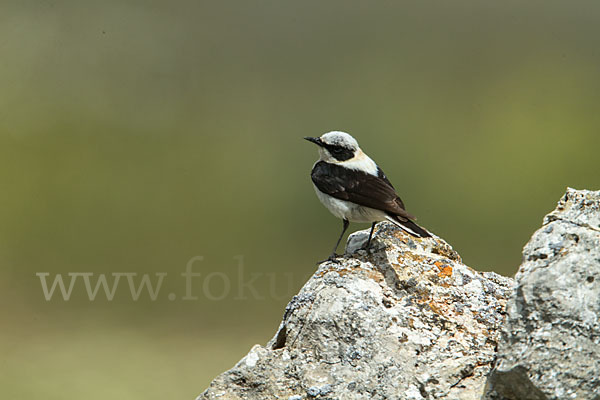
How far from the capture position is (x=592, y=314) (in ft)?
10.2

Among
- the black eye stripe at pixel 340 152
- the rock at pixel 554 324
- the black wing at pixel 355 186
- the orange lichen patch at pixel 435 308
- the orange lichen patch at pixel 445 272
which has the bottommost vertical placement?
the rock at pixel 554 324

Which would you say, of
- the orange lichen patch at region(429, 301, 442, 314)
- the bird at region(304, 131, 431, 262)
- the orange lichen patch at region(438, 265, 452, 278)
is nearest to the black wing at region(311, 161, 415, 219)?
the bird at region(304, 131, 431, 262)

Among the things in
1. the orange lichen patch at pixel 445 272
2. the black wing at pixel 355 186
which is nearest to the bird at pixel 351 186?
the black wing at pixel 355 186

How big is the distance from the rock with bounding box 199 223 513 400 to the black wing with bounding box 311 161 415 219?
1.19 meters

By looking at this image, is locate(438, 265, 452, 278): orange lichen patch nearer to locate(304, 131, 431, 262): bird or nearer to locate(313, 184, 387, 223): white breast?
locate(304, 131, 431, 262): bird

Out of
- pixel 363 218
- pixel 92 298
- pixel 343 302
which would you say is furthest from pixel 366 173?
pixel 92 298

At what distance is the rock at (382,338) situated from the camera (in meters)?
3.89

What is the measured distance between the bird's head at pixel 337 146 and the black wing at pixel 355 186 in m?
0.11

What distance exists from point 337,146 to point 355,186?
1.82ft

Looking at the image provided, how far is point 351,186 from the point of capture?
249 inches

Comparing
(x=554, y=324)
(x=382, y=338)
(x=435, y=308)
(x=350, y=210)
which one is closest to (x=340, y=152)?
(x=350, y=210)

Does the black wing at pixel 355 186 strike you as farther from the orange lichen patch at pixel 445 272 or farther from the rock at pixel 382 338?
the rock at pixel 382 338

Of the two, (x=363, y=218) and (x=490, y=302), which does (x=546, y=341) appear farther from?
(x=363, y=218)

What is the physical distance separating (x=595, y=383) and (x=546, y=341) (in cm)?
26
